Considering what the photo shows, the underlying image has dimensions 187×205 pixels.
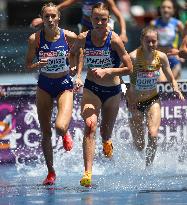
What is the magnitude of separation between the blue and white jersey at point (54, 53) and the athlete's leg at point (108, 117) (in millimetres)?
722

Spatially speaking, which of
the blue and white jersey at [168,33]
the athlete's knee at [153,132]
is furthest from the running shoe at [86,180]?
the blue and white jersey at [168,33]

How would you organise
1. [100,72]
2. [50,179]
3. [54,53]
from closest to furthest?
[100,72] < [54,53] < [50,179]

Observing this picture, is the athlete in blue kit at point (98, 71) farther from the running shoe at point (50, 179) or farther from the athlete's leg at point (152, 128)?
the athlete's leg at point (152, 128)

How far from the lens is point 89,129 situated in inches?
518

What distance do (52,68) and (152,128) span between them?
1.98m

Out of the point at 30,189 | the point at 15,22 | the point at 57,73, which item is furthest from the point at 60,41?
the point at 15,22

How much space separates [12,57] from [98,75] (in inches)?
184

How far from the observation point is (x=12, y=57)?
1728 centimetres

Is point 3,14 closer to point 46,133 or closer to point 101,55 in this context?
point 46,133

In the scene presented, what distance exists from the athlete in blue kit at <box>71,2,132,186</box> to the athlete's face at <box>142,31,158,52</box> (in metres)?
0.94

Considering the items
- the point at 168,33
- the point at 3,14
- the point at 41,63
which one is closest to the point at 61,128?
the point at 41,63

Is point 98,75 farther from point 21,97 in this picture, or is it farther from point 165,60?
point 21,97

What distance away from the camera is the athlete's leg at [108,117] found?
45.0ft

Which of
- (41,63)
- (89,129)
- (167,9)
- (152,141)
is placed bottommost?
(152,141)
